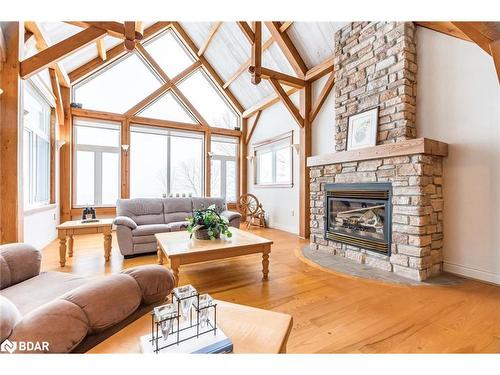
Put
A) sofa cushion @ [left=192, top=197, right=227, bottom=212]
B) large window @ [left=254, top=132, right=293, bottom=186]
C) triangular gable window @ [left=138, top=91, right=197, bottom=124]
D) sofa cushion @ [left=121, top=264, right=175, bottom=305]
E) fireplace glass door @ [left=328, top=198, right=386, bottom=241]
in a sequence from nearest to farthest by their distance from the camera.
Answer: sofa cushion @ [left=121, top=264, right=175, bottom=305]
fireplace glass door @ [left=328, top=198, right=386, bottom=241]
sofa cushion @ [left=192, top=197, right=227, bottom=212]
large window @ [left=254, top=132, right=293, bottom=186]
triangular gable window @ [left=138, top=91, right=197, bottom=124]

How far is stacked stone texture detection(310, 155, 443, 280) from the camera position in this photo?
2.54 meters

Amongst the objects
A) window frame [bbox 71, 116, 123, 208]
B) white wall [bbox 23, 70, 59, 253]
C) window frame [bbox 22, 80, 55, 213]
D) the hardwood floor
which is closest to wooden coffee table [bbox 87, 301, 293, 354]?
the hardwood floor

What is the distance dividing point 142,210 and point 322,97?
3906mm

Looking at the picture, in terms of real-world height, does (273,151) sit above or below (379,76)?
below

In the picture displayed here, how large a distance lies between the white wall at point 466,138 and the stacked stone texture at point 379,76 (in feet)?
0.69

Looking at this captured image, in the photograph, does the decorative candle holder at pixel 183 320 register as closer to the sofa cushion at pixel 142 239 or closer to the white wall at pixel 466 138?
the sofa cushion at pixel 142 239

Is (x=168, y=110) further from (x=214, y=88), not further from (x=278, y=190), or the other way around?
(x=278, y=190)

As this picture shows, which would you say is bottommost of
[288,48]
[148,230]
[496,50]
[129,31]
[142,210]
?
[148,230]

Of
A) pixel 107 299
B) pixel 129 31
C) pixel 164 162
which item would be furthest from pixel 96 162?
pixel 107 299

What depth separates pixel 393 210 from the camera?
2801 mm

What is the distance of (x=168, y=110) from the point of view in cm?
649

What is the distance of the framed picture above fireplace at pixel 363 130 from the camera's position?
3170mm

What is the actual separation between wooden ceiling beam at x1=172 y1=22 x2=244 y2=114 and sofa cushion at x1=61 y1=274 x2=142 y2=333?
22.3ft

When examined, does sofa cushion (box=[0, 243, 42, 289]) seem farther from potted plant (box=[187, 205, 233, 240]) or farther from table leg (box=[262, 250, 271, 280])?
table leg (box=[262, 250, 271, 280])
